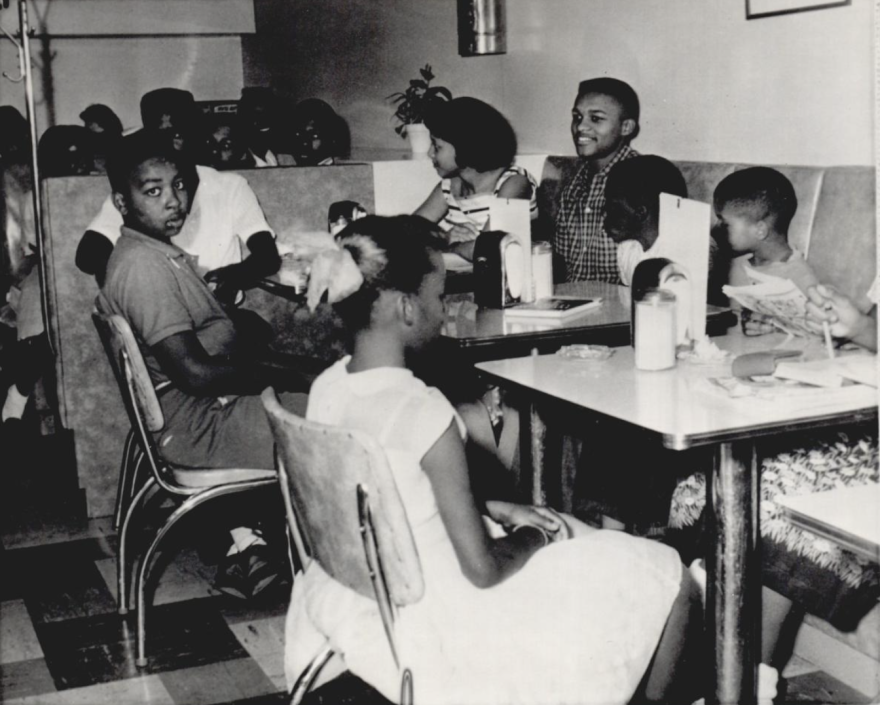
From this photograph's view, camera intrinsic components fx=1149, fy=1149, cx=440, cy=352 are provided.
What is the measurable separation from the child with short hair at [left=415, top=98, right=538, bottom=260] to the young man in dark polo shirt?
142 cm

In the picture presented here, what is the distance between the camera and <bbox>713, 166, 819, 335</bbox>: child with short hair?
115 inches

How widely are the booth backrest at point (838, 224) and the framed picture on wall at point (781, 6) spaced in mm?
465

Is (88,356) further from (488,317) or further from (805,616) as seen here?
(805,616)

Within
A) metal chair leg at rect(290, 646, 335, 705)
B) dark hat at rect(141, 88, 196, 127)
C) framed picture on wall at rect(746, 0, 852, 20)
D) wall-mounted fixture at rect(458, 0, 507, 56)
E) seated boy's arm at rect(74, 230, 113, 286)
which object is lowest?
metal chair leg at rect(290, 646, 335, 705)

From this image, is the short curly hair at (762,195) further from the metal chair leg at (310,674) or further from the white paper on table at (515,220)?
the metal chair leg at (310,674)

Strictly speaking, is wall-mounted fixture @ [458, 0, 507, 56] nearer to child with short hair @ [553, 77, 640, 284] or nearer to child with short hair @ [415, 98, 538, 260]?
child with short hair @ [415, 98, 538, 260]

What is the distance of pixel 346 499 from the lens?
65.1 inches

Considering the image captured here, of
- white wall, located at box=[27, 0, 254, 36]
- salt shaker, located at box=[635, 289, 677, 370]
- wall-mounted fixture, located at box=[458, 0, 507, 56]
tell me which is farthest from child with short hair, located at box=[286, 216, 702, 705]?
white wall, located at box=[27, 0, 254, 36]

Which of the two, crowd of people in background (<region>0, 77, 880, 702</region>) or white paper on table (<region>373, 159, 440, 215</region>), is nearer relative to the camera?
crowd of people in background (<region>0, 77, 880, 702</region>)

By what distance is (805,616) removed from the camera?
2.78 metres

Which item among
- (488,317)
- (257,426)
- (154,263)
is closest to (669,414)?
(488,317)

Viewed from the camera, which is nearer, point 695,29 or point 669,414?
point 669,414

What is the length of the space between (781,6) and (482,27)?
1764mm

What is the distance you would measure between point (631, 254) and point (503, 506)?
139 cm
